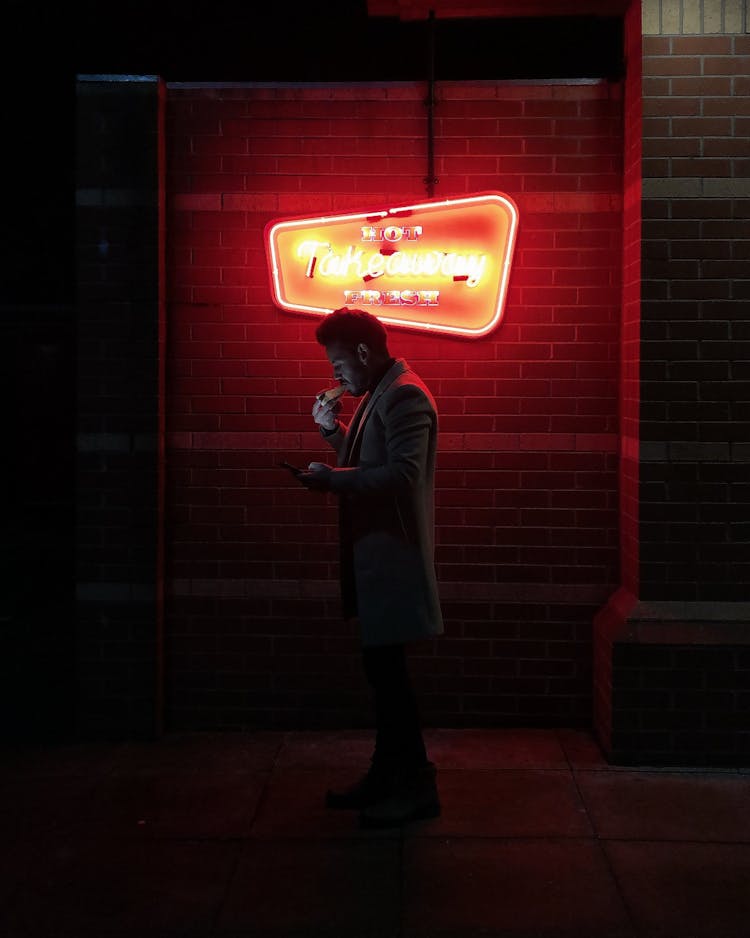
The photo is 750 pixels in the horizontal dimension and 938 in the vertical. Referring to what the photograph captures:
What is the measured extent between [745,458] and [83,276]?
369 centimetres

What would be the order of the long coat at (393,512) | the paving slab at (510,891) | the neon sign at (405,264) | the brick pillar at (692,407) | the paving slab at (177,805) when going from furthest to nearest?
the neon sign at (405,264) → the brick pillar at (692,407) → the paving slab at (177,805) → the long coat at (393,512) → the paving slab at (510,891)

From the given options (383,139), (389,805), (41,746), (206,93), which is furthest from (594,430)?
(41,746)

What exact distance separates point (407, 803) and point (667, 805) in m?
1.25

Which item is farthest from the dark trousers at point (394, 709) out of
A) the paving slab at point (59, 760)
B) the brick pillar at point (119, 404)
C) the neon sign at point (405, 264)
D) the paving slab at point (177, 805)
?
the neon sign at point (405, 264)

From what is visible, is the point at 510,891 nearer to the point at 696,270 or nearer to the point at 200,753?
the point at 200,753

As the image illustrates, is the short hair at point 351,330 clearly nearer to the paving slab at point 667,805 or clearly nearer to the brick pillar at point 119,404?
the brick pillar at point 119,404

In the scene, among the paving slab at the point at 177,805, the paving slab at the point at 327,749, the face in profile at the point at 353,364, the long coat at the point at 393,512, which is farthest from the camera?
the paving slab at the point at 327,749

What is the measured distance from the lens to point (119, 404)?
21.5 feet

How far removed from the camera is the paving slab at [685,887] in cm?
429

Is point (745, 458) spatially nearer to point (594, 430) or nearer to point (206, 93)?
point (594, 430)

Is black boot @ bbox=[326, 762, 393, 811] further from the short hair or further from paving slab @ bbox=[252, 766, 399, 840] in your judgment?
the short hair

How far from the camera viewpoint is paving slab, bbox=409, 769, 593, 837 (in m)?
5.21

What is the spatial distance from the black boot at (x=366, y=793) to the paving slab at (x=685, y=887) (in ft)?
3.38

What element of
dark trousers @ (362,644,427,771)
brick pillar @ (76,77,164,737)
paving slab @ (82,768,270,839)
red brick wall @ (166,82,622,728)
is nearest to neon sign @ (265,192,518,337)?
red brick wall @ (166,82,622,728)
